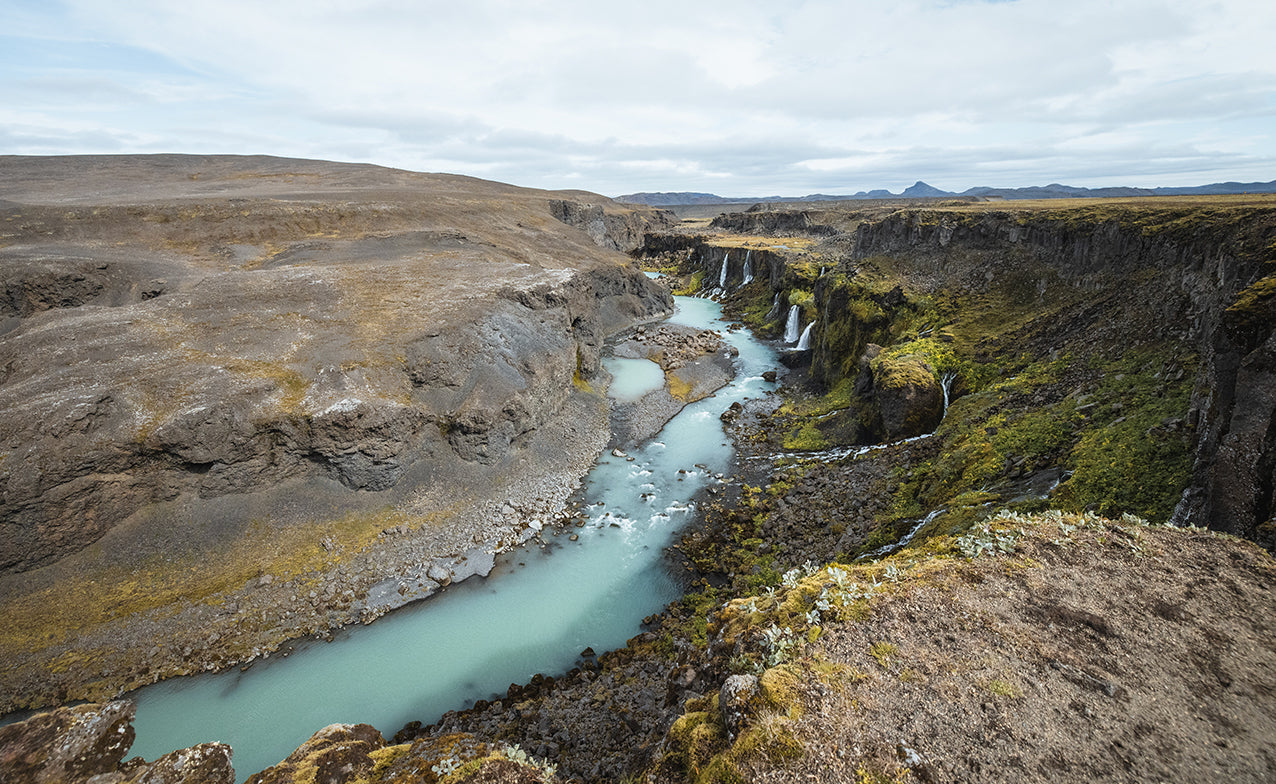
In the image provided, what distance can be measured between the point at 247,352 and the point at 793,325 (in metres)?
50.2

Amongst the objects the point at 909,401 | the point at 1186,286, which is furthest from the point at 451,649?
the point at 1186,286

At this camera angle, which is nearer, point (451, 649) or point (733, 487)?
point (451, 649)

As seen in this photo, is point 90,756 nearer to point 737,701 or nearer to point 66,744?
point 66,744

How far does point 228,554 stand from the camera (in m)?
22.3

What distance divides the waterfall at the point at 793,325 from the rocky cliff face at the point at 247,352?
2218cm

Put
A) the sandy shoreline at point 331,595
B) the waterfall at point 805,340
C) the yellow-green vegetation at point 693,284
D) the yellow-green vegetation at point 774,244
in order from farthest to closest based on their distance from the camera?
the yellow-green vegetation at point 693,284, the yellow-green vegetation at point 774,244, the waterfall at point 805,340, the sandy shoreline at point 331,595

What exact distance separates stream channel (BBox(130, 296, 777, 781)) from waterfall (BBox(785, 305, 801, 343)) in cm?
3401

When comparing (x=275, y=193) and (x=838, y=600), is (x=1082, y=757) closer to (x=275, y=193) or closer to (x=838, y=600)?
(x=838, y=600)

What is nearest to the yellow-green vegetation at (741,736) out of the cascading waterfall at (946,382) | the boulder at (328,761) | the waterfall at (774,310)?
the boulder at (328,761)

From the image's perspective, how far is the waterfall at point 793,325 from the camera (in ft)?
188

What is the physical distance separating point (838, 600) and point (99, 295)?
5223 cm

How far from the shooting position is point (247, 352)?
28.7 m

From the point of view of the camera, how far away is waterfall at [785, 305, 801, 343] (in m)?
57.3

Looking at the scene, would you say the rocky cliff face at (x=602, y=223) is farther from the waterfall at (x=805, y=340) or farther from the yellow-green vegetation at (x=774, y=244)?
the waterfall at (x=805, y=340)
